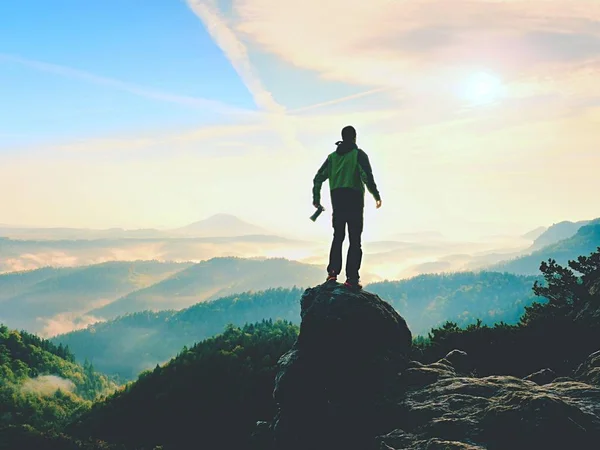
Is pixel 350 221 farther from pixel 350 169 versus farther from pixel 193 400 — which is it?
pixel 193 400

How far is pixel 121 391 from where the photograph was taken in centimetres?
16225

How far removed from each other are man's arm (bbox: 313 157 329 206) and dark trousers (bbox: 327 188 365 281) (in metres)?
0.79

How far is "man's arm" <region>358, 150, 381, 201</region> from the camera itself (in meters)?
15.9

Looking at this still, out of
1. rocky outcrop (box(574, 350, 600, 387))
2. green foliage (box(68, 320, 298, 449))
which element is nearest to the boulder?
rocky outcrop (box(574, 350, 600, 387))

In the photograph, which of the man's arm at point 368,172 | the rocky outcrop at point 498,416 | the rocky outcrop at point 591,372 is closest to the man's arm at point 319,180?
the man's arm at point 368,172

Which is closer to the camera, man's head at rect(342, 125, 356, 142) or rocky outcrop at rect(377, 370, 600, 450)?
rocky outcrop at rect(377, 370, 600, 450)

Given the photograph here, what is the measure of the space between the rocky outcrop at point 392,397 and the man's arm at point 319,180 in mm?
2943

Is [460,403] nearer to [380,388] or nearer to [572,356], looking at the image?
[380,388]

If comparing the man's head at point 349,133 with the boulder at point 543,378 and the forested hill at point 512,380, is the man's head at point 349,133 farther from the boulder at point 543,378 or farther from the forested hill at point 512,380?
the boulder at point 543,378

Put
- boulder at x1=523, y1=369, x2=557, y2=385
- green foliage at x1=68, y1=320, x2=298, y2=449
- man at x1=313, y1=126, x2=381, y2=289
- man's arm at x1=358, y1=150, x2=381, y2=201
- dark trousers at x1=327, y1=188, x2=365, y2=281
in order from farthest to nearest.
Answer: green foliage at x1=68, y1=320, x2=298, y2=449 < dark trousers at x1=327, y1=188, x2=365, y2=281 < man at x1=313, y1=126, x2=381, y2=289 < man's arm at x1=358, y1=150, x2=381, y2=201 < boulder at x1=523, y1=369, x2=557, y2=385

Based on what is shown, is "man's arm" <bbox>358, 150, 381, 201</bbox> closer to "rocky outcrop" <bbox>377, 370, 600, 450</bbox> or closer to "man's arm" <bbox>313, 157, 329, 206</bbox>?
"man's arm" <bbox>313, 157, 329, 206</bbox>

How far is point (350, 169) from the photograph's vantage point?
16109mm

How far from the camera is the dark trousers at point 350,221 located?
16203 millimetres

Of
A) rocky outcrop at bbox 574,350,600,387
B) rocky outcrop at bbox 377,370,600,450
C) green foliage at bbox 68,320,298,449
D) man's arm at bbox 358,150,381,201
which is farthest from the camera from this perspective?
green foliage at bbox 68,320,298,449
